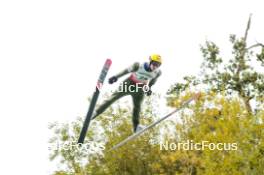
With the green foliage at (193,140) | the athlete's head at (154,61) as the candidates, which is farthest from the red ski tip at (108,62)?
the green foliage at (193,140)

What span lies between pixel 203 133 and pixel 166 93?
1333 centimetres

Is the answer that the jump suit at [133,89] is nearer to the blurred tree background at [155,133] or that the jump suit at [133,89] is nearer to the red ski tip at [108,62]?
the red ski tip at [108,62]

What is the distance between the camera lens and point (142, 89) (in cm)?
1488

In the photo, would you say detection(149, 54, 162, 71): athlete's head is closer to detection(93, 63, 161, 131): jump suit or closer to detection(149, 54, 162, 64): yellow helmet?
detection(149, 54, 162, 64): yellow helmet

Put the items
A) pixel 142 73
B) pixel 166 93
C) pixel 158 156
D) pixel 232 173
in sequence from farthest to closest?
1. pixel 166 93
2. pixel 158 156
3. pixel 232 173
4. pixel 142 73

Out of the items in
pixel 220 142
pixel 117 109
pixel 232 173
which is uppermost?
pixel 117 109

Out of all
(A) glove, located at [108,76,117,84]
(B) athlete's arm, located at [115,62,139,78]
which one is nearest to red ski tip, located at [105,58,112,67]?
(A) glove, located at [108,76,117,84]

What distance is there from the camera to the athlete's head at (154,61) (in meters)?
14.0

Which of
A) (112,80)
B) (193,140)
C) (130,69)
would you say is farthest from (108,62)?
(193,140)

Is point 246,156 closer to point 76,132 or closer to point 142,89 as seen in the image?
point 142,89

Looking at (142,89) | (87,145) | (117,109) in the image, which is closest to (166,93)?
(117,109)

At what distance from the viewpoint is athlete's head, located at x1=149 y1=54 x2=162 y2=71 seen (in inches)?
553

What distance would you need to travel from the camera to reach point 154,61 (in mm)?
14109

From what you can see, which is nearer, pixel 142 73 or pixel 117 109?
pixel 142 73
